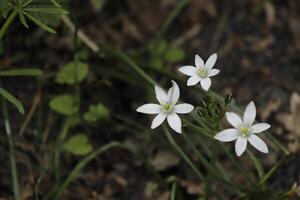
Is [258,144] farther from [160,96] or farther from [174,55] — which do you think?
[174,55]

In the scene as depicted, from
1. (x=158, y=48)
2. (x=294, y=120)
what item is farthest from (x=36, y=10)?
(x=294, y=120)

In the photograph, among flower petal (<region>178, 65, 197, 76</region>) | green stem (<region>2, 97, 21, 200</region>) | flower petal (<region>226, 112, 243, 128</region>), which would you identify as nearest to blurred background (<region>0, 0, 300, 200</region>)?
green stem (<region>2, 97, 21, 200</region>)

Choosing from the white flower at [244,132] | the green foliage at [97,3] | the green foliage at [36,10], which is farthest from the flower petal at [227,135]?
the green foliage at [97,3]

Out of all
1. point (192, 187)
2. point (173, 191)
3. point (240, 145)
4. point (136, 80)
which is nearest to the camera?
point (240, 145)

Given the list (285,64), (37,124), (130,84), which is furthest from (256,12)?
(37,124)

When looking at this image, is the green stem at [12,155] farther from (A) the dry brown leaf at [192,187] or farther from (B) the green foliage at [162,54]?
(B) the green foliage at [162,54]

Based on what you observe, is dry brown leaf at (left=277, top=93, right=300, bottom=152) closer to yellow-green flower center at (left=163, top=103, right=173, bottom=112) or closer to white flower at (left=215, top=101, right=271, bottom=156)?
white flower at (left=215, top=101, right=271, bottom=156)
